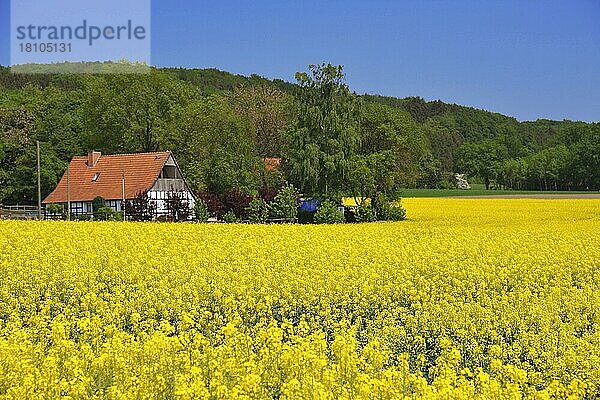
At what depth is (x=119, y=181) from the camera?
49906mm

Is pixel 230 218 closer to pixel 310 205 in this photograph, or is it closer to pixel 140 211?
pixel 140 211

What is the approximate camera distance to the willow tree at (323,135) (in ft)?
131

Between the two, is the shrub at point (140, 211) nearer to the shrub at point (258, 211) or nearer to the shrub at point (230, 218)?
the shrub at point (230, 218)

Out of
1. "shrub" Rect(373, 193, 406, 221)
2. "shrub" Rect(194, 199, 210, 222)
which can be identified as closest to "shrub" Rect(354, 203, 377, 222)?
"shrub" Rect(373, 193, 406, 221)

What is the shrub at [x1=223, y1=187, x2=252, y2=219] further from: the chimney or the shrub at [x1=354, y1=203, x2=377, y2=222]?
the chimney

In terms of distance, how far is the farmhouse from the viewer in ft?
161

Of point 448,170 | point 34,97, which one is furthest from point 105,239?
point 448,170

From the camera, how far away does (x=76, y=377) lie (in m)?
5.84

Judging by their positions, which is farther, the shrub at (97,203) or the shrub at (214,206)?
the shrub at (97,203)

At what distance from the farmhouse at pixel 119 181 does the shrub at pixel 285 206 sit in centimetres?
1209

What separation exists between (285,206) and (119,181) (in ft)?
55.6

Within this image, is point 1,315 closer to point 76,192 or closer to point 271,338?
point 271,338

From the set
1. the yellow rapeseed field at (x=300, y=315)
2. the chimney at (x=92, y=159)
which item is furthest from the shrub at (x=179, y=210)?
the yellow rapeseed field at (x=300, y=315)

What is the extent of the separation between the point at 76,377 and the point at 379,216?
121 feet
